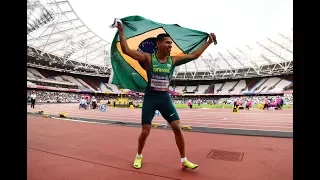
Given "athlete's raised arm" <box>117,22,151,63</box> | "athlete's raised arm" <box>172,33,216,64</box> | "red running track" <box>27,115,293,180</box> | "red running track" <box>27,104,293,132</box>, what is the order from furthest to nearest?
1. "red running track" <box>27,104,293,132</box>
2. "athlete's raised arm" <box>172,33,216,64</box>
3. "athlete's raised arm" <box>117,22,151,63</box>
4. "red running track" <box>27,115,293,180</box>

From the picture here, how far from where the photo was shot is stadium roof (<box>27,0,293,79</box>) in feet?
132

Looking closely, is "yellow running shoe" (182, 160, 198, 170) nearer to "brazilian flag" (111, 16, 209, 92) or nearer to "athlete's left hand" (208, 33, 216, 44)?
"brazilian flag" (111, 16, 209, 92)

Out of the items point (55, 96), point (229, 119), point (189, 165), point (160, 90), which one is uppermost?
point (160, 90)

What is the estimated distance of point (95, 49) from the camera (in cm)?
5662

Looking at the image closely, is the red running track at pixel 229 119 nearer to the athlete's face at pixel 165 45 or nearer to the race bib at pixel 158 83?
the race bib at pixel 158 83

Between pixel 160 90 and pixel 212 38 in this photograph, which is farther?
pixel 212 38

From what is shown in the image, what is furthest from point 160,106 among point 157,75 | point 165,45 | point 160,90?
point 165,45

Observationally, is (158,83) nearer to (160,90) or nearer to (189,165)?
(160,90)

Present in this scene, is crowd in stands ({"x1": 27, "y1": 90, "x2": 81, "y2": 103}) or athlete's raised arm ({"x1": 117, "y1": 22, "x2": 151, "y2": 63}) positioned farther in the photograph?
crowd in stands ({"x1": 27, "y1": 90, "x2": 81, "y2": 103})

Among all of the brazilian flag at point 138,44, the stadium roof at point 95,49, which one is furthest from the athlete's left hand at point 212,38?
the stadium roof at point 95,49

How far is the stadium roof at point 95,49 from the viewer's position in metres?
40.3

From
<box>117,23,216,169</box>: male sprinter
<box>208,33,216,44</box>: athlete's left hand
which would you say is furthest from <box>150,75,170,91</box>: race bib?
<box>208,33,216,44</box>: athlete's left hand
